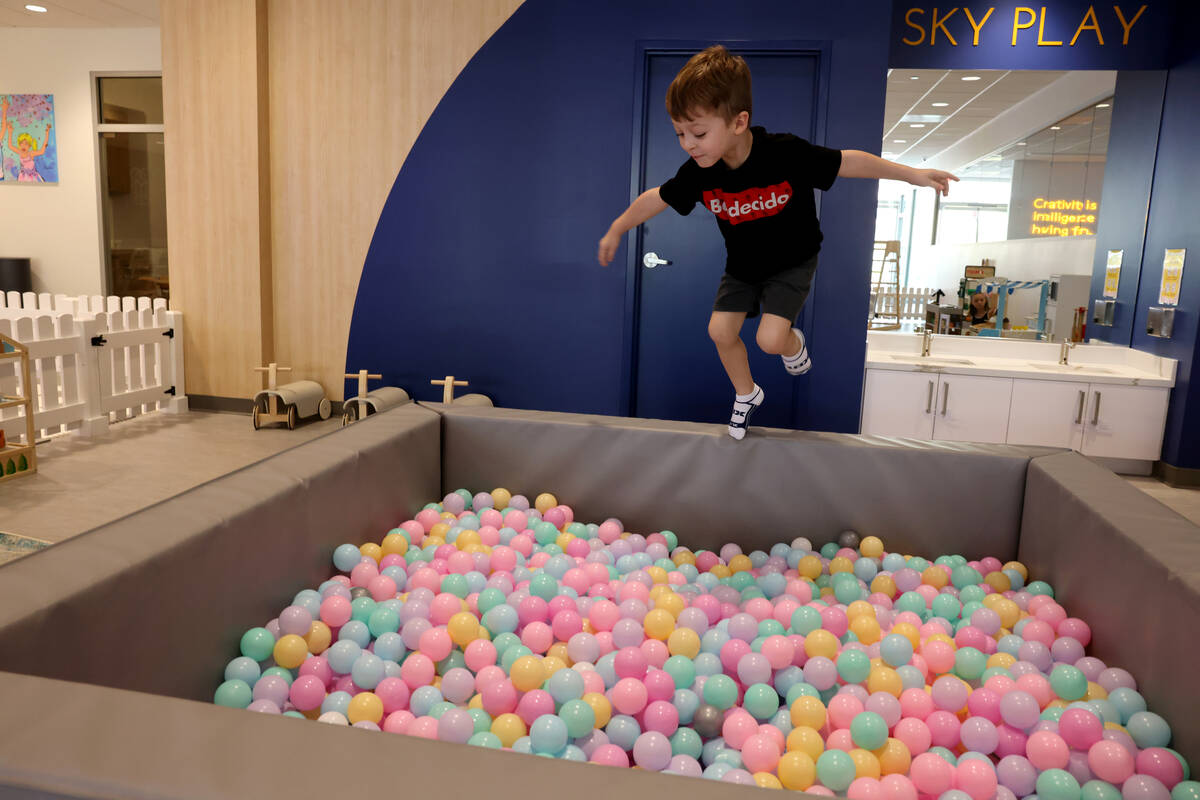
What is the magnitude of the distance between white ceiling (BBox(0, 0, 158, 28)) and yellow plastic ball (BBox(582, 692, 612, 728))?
21.6 feet

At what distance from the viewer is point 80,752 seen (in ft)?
2.79

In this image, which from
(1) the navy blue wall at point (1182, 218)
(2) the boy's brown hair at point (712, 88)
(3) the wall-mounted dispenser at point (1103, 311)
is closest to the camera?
(2) the boy's brown hair at point (712, 88)

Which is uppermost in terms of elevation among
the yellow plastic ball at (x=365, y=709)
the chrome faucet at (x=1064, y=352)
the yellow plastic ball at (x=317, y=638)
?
the chrome faucet at (x=1064, y=352)

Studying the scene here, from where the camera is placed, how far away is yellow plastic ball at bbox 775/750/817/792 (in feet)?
4.46

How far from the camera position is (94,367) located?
14.9 ft

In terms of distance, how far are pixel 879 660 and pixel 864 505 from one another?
0.64 m

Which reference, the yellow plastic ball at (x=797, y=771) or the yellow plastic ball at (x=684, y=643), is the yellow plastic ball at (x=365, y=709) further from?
the yellow plastic ball at (x=797, y=771)

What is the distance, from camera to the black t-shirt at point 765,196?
7.56 ft

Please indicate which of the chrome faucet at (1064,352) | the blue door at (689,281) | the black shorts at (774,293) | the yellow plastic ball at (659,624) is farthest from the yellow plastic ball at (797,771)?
the chrome faucet at (1064,352)

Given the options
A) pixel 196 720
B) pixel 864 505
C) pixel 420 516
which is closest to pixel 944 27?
pixel 864 505

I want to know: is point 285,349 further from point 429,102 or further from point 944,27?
point 944,27

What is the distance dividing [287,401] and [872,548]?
3504mm

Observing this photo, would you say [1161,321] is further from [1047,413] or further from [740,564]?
[740,564]

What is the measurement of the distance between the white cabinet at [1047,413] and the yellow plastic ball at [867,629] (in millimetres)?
2993
